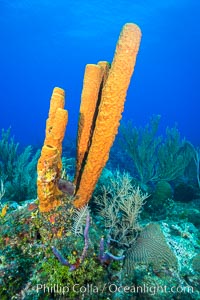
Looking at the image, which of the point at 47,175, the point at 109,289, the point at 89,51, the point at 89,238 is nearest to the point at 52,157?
the point at 47,175

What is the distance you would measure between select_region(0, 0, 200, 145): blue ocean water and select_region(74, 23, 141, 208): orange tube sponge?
65.6 feet

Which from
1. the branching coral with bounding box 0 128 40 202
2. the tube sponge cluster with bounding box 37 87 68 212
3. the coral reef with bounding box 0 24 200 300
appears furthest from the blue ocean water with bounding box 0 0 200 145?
the tube sponge cluster with bounding box 37 87 68 212

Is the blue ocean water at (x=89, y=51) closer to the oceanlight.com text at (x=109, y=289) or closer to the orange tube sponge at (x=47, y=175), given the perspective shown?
the orange tube sponge at (x=47, y=175)

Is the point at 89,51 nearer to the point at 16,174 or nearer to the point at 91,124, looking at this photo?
the point at 16,174

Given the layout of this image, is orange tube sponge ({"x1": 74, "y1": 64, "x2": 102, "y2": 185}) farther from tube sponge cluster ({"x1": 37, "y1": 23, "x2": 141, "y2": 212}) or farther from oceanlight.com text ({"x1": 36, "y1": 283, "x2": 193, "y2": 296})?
oceanlight.com text ({"x1": 36, "y1": 283, "x2": 193, "y2": 296})

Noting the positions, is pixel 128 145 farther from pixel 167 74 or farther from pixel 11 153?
pixel 167 74

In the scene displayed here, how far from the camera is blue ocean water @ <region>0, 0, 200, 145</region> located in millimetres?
36869

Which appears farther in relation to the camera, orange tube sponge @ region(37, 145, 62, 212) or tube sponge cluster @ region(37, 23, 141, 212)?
tube sponge cluster @ region(37, 23, 141, 212)

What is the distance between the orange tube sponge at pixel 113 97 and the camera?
10.7ft

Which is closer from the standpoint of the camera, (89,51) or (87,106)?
(87,106)

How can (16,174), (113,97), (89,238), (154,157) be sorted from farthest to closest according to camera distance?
(154,157) → (16,174) → (113,97) → (89,238)

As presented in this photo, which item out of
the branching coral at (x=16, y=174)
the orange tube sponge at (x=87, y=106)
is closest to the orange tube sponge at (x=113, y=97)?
the orange tube sponge at (x=87, y=106)

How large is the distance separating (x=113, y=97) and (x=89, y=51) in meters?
78.7

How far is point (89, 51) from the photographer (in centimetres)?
7556
